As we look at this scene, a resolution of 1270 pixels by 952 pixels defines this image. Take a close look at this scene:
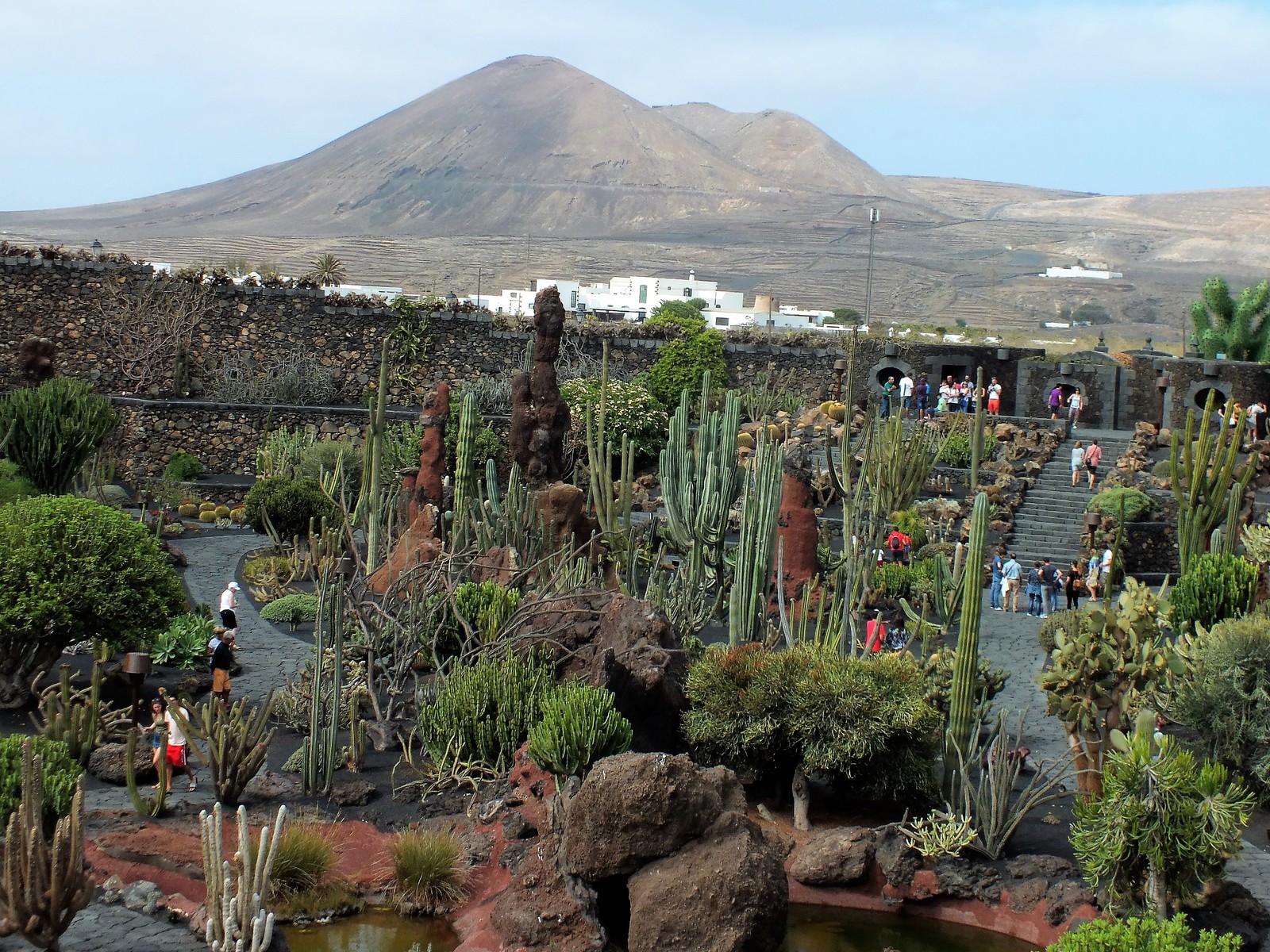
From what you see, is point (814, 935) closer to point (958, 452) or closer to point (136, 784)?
point (136, 784)

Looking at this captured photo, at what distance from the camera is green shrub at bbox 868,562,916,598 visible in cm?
1830

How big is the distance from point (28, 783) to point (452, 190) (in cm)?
12505

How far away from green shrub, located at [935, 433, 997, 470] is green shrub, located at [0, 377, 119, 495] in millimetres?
14945

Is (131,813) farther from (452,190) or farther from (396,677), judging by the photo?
(452,190)

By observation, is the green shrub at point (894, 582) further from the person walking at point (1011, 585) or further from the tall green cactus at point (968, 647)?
the tall green cactus at point (968, 647)

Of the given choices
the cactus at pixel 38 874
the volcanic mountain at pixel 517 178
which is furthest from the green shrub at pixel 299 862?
the volcanic mountain at pixel 517 178

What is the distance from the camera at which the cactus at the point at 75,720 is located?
10930 millimetres

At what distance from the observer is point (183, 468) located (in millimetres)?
25484

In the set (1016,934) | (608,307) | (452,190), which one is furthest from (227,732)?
(452,190)

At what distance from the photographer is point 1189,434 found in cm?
1764

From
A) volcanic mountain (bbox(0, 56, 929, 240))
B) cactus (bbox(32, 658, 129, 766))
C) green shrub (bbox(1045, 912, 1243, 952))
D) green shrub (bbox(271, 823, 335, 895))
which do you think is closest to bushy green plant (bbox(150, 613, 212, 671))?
cactus (bbox(32, 658, 129, 766))

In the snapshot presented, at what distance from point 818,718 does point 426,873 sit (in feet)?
10.3

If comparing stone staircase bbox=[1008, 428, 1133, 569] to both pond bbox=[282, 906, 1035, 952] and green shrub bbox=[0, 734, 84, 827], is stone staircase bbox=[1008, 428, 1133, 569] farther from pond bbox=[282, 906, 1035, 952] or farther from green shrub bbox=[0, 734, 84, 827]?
green shrub bbox=[0, 734, 84, 827]

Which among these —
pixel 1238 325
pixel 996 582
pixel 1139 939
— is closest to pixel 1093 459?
pixel 996 582
